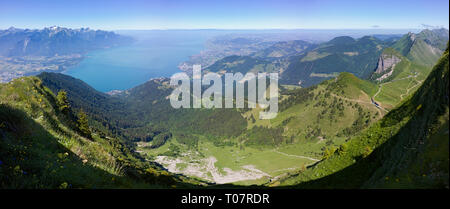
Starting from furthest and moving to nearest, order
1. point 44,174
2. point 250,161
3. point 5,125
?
point 250,161 → point 5,125 → point 44,174

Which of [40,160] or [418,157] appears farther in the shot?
[418,157]

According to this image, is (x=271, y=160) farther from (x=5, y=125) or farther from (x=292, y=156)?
(x=5, y=125)

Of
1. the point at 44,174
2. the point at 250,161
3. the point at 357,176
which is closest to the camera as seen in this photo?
the point at 44,174

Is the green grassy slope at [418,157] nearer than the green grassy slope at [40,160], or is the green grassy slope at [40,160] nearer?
the green grassy slope at [40,160]

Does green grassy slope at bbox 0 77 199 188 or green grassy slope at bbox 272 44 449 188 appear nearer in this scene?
green grassy slope at bbox 0 77 199 188

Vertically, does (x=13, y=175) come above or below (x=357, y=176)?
above
